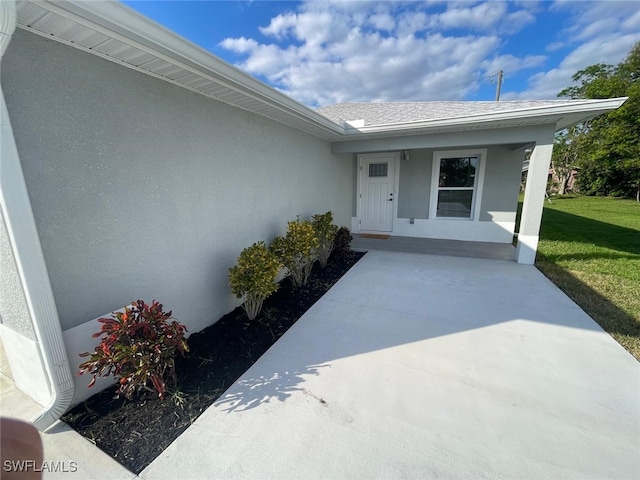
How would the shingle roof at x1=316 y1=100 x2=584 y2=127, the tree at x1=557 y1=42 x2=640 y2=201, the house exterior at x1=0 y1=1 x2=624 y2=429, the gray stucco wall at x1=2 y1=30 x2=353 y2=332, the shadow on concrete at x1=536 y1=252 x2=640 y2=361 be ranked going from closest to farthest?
the house exterior at x1=0 y1=1 x2=624 y2=429, the gray stucco wall at x1=2 y1=30 x2=353 y2=332, the shadow on concrete at x1=536 y1=252 x2=640 y2=361, the shingle roof at x1=316 y1=100 x2=584 y2=127, the tree at x1=557 y1=42 x2=640 y2=201

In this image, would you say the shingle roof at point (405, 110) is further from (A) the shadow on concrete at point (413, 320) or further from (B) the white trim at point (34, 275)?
(B) the white trim at point (34, 275)

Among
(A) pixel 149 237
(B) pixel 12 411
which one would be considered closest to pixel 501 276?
(A) pixel 149 237

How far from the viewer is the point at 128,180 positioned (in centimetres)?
242

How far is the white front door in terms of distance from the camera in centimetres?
800

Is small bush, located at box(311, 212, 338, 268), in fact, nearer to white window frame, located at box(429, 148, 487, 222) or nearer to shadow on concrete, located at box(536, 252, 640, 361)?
white window frame, located at box(429, 148, 487, 222)

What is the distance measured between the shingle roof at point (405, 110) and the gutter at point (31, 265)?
17.4 ft

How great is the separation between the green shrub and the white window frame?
4.68 m

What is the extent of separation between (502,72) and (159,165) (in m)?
21.7

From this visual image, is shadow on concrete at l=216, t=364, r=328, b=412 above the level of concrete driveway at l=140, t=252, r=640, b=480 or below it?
below

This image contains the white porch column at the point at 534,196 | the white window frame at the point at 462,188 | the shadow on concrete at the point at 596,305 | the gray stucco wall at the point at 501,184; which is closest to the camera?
the shadow on concrete at the point at 596,305

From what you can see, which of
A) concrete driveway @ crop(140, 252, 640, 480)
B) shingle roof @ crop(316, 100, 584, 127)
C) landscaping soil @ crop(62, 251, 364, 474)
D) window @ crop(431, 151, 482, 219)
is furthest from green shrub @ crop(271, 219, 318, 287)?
window @ crop(431, 151, 482, 219)

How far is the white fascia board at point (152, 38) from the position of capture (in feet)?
5.19

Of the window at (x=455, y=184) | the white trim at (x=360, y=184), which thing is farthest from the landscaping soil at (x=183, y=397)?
the window at (x=455, y=184)

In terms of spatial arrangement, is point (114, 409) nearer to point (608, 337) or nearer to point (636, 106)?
point (608, 337)
